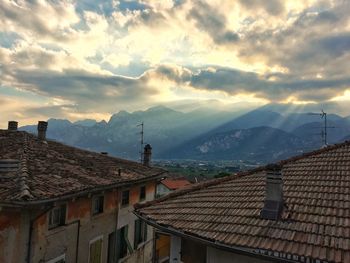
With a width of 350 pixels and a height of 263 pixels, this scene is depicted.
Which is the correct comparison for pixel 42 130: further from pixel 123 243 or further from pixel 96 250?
pixel 96 250

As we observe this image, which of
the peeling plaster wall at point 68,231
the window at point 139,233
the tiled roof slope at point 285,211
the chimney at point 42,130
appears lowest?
the window at point 139,233

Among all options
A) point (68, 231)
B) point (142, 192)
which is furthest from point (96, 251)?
point (142, 192)

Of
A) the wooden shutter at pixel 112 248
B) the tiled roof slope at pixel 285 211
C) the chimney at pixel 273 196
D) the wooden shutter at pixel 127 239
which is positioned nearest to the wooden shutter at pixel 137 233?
the wooden shutter at pixel 127 239

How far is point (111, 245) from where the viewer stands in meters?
17.8

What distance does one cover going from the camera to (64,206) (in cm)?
1345

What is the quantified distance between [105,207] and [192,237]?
29.4 ft

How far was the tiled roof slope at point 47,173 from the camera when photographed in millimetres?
10859

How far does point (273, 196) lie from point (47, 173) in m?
8.40

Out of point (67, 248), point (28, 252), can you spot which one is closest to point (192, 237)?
point (28, 252)

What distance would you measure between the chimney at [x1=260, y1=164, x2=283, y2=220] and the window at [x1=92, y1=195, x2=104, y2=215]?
8908 mm

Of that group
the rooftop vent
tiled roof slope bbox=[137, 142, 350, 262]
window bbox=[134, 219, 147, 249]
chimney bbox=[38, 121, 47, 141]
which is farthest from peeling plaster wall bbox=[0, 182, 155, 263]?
chimney bbox=[38, 121, 47, 141]

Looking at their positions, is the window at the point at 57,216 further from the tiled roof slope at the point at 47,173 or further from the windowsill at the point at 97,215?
the windowsill at the point at 97,215

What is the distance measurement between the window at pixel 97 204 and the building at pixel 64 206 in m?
0.04

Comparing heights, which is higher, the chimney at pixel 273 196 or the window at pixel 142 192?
the chimney at pixel 273 196
